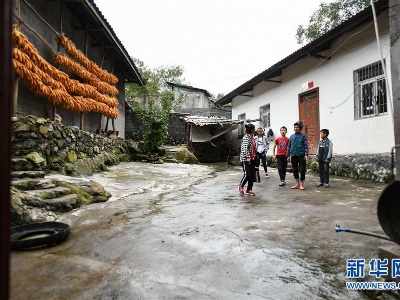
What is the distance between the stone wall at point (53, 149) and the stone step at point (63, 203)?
143cm

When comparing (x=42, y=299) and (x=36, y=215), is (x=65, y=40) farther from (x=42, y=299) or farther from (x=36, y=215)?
(x=42, y=299)

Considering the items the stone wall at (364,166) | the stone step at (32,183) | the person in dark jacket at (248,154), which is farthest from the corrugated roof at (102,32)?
the stone wall at (364,166)

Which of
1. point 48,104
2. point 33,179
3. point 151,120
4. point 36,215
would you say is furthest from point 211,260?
point 151,120

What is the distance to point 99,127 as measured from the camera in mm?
11359

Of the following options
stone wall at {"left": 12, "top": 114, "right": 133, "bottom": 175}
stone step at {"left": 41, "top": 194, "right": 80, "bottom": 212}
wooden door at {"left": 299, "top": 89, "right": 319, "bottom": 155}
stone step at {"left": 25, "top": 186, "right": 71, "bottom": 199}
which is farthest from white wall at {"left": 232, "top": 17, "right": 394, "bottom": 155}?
stone wall at {"left": 12, "top": 114, "right": 133, "bottom": 175}

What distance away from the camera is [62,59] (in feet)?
25.8

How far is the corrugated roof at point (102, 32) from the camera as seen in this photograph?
856 cm

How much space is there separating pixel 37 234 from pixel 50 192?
4.40ft

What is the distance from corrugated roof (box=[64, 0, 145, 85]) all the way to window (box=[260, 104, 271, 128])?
735 cm

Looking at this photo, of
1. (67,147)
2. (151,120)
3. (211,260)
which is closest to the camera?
(211,260)

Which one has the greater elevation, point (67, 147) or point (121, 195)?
point (67, 147)

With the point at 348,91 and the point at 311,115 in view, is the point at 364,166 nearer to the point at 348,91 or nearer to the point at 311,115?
the point at 348,91

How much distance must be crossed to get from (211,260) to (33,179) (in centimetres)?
406

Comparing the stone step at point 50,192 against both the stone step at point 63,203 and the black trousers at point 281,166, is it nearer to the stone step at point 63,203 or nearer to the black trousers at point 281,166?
the stone step at point 63,203
